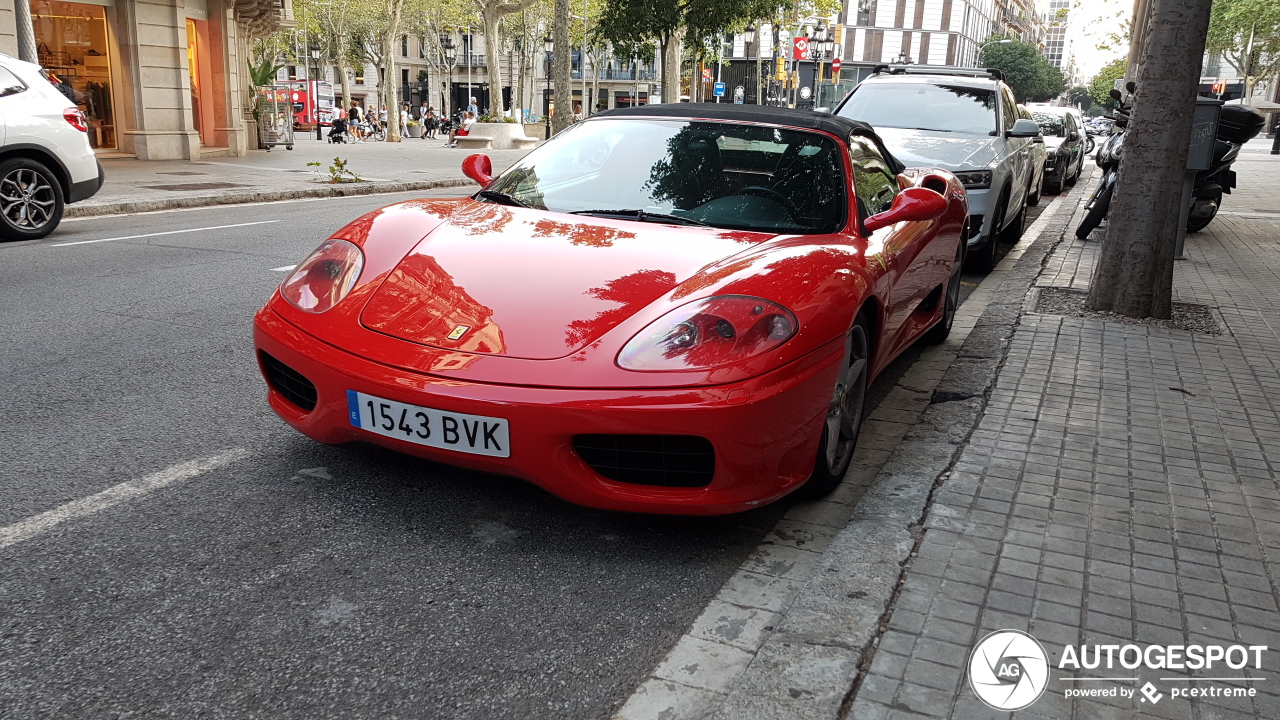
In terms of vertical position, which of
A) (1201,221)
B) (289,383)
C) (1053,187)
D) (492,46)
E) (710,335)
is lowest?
(1053,187)

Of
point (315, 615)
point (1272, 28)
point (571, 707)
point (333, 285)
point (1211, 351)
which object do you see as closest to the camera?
point (571, 707)

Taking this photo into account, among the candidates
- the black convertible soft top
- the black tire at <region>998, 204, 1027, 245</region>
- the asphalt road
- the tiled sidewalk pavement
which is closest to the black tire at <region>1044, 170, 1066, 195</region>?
the black tire at <region>998, 204, 1027, 245</region>

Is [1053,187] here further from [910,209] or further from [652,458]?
[652,458]

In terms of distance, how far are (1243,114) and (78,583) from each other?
1196 cm

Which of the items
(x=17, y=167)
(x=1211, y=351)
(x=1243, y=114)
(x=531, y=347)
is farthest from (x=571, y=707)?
(x=1243, y=114)

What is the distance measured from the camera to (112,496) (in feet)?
10.4

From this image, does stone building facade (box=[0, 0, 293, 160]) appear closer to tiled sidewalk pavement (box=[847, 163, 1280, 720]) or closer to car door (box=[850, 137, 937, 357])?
car door (box=[850, 137, 937, 357])

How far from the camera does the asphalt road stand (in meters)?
2.25

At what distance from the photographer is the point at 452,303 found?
3.13 m

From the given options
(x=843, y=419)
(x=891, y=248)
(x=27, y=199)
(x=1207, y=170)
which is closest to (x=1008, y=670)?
(x=843, y=419)

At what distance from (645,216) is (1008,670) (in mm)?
2144

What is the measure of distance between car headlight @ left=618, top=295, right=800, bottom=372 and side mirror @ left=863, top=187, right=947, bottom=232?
1.14m

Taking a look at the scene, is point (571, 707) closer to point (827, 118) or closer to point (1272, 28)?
point (827, 118)

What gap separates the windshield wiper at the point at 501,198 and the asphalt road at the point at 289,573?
1.17m
